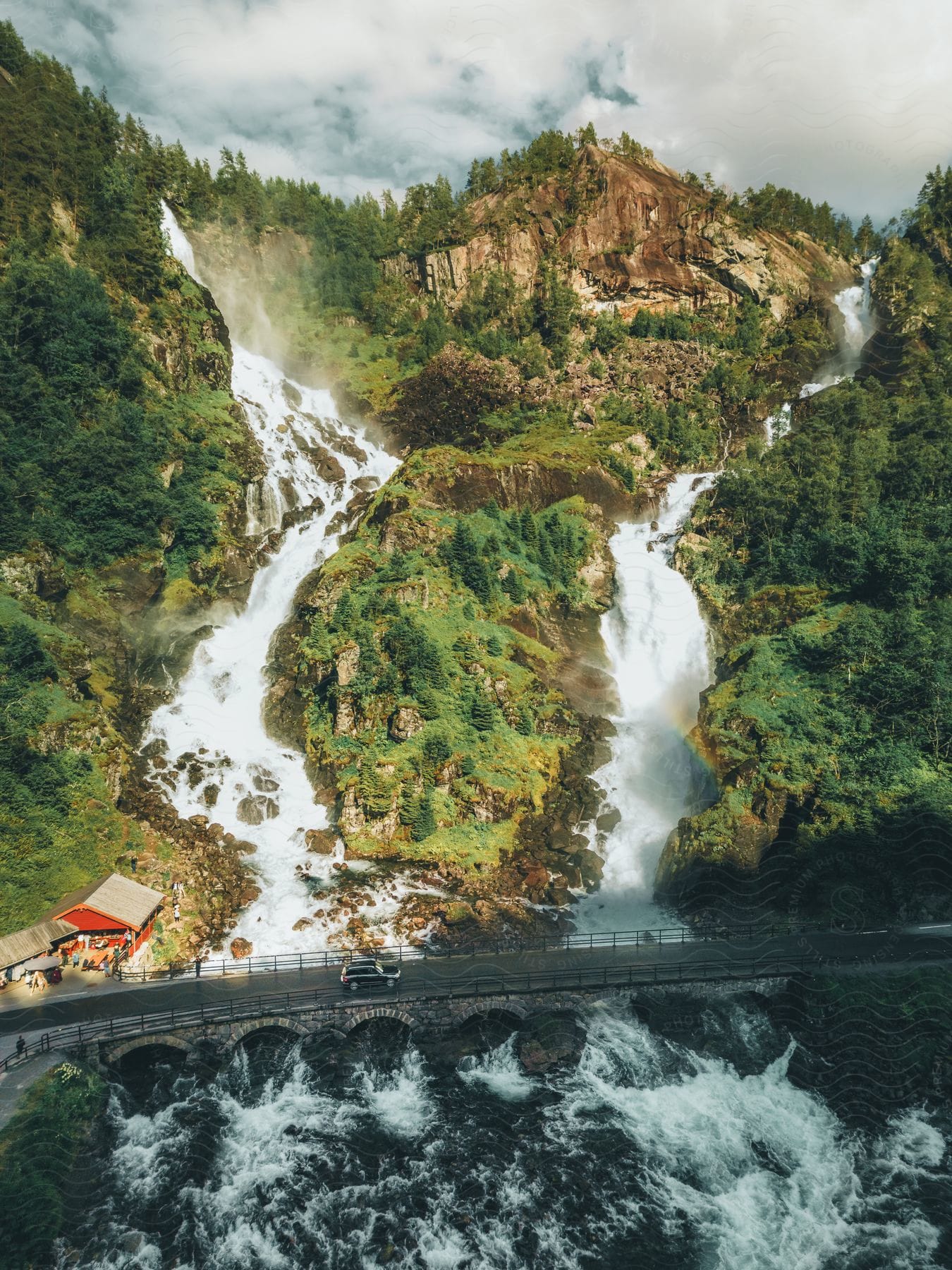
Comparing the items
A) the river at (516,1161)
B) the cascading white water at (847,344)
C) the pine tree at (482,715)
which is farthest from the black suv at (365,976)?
the cascading white water at (847,344)

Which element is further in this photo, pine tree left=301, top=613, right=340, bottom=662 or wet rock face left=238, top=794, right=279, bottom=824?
pine tree left=301, top=613, right=340, bottom=662

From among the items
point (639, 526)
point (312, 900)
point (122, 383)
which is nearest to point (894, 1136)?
point (312, 900)

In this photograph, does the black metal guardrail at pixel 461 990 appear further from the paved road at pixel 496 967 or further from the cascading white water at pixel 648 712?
the cascading white water at pixel 648 712

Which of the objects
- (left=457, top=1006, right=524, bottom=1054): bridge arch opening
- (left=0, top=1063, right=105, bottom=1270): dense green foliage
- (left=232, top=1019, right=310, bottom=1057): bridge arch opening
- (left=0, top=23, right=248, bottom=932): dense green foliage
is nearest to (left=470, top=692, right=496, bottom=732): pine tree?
(left=457, top=1006, right=524, bottom=1054): bridge arch opening

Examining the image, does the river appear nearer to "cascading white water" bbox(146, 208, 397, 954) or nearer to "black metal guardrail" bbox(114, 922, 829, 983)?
"black metal guardrail" bbox(114, 922, 829, 983)

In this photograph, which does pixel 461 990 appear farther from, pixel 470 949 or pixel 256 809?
pixel 256 809
